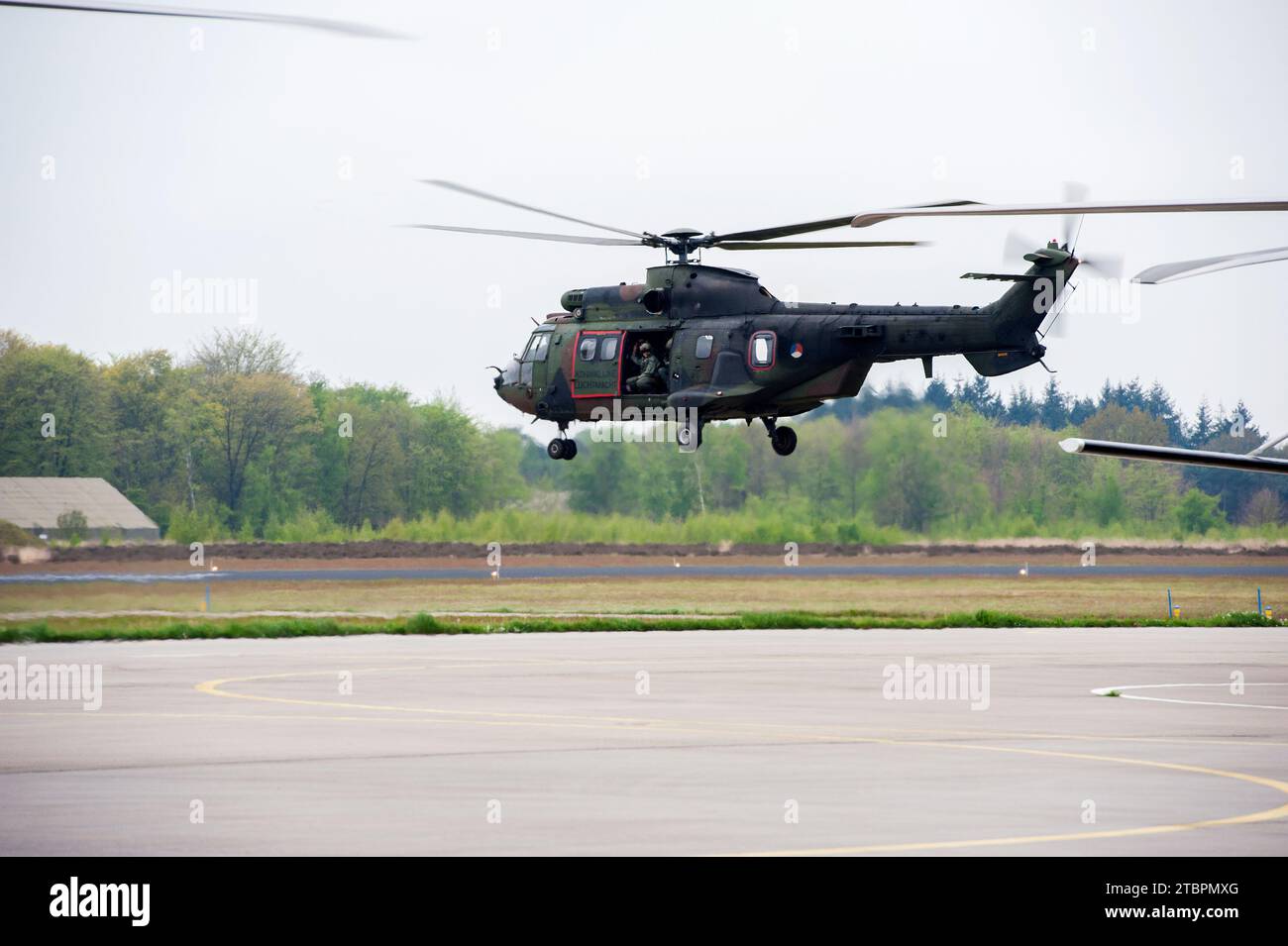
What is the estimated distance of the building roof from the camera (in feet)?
136

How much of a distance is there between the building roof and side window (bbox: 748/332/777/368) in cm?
1681

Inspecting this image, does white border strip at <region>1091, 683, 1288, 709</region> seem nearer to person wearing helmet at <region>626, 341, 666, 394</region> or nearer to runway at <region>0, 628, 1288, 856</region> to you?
runway at <region>0, 628, 1288, 856</region>

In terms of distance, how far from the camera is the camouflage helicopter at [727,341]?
→ 3741 centimetres

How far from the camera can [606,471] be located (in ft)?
230

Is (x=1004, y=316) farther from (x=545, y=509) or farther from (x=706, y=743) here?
(x=545, y=509)

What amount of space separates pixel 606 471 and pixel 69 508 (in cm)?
2330

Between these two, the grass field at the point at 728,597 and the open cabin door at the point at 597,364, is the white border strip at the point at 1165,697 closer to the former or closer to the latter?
the open cabin door at the point at 597,364

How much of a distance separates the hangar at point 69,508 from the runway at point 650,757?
8491mm

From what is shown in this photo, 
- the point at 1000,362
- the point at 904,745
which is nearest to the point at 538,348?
the point at 1000,362

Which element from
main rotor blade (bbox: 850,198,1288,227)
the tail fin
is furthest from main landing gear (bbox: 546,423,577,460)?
main rotor blade (bbox: 850,198,1288,227)

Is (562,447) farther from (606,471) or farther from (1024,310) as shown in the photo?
(606,471)
